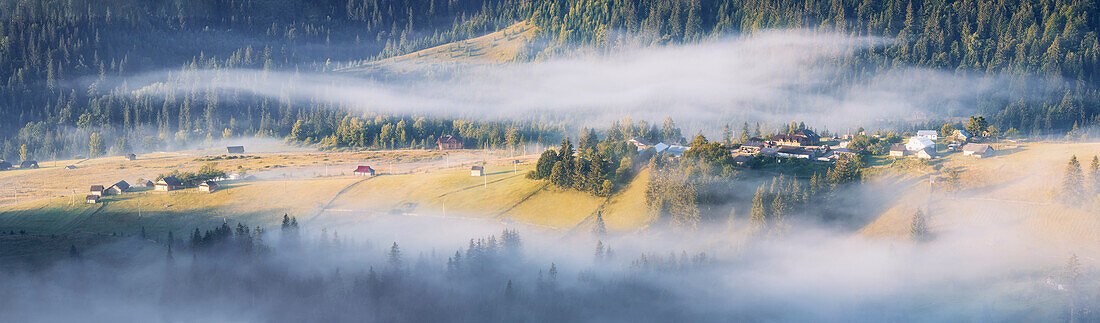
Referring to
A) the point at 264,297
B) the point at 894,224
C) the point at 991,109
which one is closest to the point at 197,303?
the point at 264,297

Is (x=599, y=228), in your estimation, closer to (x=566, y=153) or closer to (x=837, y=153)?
(x=566, y=153)

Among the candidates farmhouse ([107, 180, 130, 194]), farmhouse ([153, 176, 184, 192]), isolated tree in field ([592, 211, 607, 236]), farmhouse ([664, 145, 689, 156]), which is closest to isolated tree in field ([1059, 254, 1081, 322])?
isolated tree in field ([592, 211, 607, 236])

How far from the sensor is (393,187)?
12369 centimetres

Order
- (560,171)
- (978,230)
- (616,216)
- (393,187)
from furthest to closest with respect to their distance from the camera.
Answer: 1. (393,187)
2. (560,171)
3. (616,216)
4. (978,230)

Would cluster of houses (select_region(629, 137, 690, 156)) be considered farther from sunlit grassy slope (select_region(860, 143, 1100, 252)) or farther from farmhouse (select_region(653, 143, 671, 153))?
sunlit grassy slope (select_region(860, 143, 1100, 252))

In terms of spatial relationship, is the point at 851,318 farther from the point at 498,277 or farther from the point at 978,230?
the point at 498,277

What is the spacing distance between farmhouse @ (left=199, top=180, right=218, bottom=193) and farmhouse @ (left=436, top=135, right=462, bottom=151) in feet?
199

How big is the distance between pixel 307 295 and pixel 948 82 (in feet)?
486

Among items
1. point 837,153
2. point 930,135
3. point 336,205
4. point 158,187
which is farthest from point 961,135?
point 158,187

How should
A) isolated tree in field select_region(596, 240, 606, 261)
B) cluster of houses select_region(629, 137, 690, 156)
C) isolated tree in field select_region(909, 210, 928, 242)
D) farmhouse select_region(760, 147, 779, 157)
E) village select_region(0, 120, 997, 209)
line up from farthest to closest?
1. cluster of houses select_region(629, 137, 690, 156)
2. farmhouse select_region(760, 147, 779, 157)
3. village select_region(0, 120, 997, 209)
4. isolated tree in field select_region(596, 240, 606, 261)
5. isolated tree in field select_region(909, 210, 928, 242)

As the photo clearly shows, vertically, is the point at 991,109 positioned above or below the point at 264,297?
above

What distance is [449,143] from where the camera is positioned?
18350 centimetres

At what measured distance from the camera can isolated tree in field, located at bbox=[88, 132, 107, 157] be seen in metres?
184

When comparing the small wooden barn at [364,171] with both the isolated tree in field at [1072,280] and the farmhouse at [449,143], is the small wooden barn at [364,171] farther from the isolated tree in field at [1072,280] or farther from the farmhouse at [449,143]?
the isolated tree in field at [1072,280]
